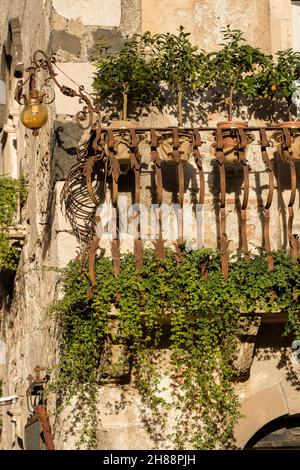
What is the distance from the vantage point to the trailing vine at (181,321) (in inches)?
373

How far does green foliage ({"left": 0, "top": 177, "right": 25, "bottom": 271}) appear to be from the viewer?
1124cm

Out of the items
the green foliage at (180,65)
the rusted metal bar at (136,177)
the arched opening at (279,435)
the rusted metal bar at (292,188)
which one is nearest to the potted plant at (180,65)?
the green foliage at (180,65)

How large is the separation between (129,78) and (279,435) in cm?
247

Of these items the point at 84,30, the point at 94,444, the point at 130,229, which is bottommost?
the point at 94,444

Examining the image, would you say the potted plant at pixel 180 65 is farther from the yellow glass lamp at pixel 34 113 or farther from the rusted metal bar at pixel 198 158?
the yellow glass lamp at pixel 34 113

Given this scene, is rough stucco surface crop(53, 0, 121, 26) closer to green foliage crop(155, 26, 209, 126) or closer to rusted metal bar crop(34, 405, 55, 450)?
green foliage crop(155, 26, 209, 126)

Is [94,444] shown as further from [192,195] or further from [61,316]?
[192,195]

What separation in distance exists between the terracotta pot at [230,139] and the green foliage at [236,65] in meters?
0.20

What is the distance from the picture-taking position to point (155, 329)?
9.66 metres

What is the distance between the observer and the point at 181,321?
31.1ft

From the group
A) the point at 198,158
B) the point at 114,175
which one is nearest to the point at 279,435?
the point at 198,158

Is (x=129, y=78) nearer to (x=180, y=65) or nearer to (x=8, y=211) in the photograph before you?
(x=180, y=65)

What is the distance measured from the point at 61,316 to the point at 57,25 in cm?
200

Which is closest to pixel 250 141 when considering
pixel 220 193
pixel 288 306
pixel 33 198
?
pixel 220 193
